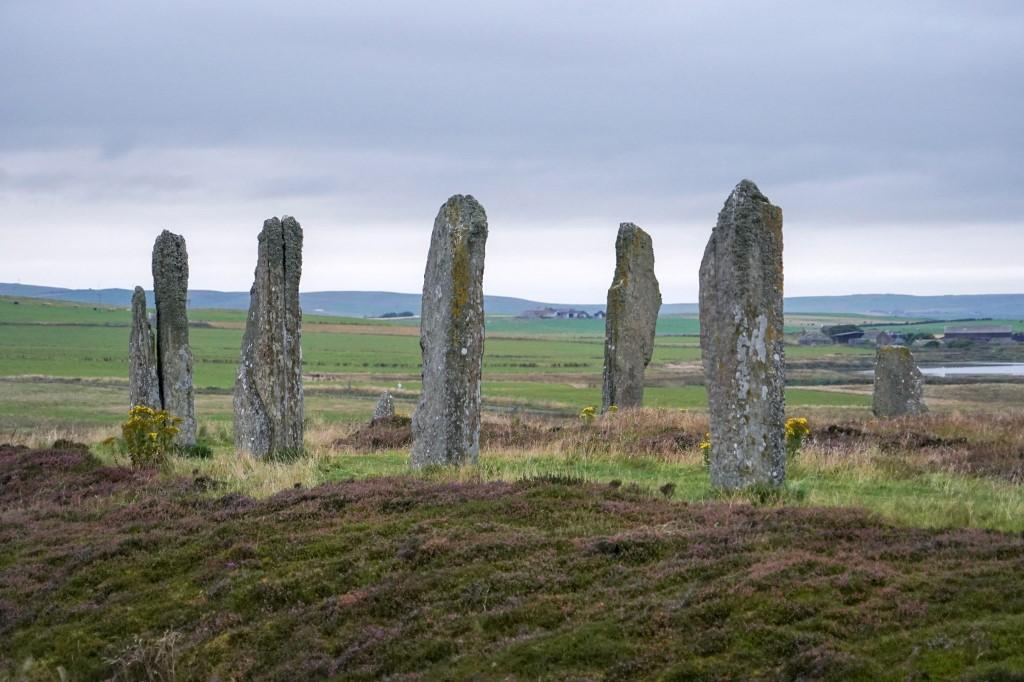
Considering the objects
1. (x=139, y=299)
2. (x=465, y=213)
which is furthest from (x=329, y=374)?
(x=465, y=213)

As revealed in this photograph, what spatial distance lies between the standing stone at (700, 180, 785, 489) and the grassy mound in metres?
1.89

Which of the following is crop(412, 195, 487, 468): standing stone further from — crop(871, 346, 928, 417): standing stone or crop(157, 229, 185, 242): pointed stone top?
crop(871, 346, 928, 417): standing stone

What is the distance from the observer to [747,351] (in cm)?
1675

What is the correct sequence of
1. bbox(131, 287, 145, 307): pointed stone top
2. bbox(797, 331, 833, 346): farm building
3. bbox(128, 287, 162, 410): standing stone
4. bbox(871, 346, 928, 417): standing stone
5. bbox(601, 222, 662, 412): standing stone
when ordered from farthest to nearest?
bbox(797, 331, 833, 346): farm building → bbox(601, 222, 662, 412): standing stone → bbox(871, 346, 928, 417): standing stone → bbox(131, 287, 145, 307): pointed stone top → bbox(128, 287, 162, 410): standing stone

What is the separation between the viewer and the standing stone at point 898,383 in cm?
3152

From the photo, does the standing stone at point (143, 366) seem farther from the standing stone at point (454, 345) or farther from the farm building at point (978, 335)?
the farm building at point (978, 335)

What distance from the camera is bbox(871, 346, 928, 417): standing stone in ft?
103

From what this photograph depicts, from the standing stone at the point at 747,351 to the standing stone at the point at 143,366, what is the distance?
48.8 ft

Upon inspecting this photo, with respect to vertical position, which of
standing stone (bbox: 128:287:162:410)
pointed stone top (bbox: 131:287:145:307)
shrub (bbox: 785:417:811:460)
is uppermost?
pointed stone top (bbox: 131:287:145:307)

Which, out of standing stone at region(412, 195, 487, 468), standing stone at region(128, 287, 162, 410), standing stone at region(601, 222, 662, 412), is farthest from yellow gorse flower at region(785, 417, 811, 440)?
standing stone at region(128, 287, 162, 410)

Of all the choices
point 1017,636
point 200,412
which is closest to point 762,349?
point 1017,636

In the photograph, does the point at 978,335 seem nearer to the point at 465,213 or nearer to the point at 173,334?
the point at 173,334

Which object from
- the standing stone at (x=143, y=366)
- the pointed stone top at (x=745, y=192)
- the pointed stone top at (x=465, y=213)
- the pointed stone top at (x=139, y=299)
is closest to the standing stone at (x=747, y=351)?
the pointed stone top at (x=745, y=192)

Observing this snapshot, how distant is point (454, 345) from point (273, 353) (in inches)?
200
